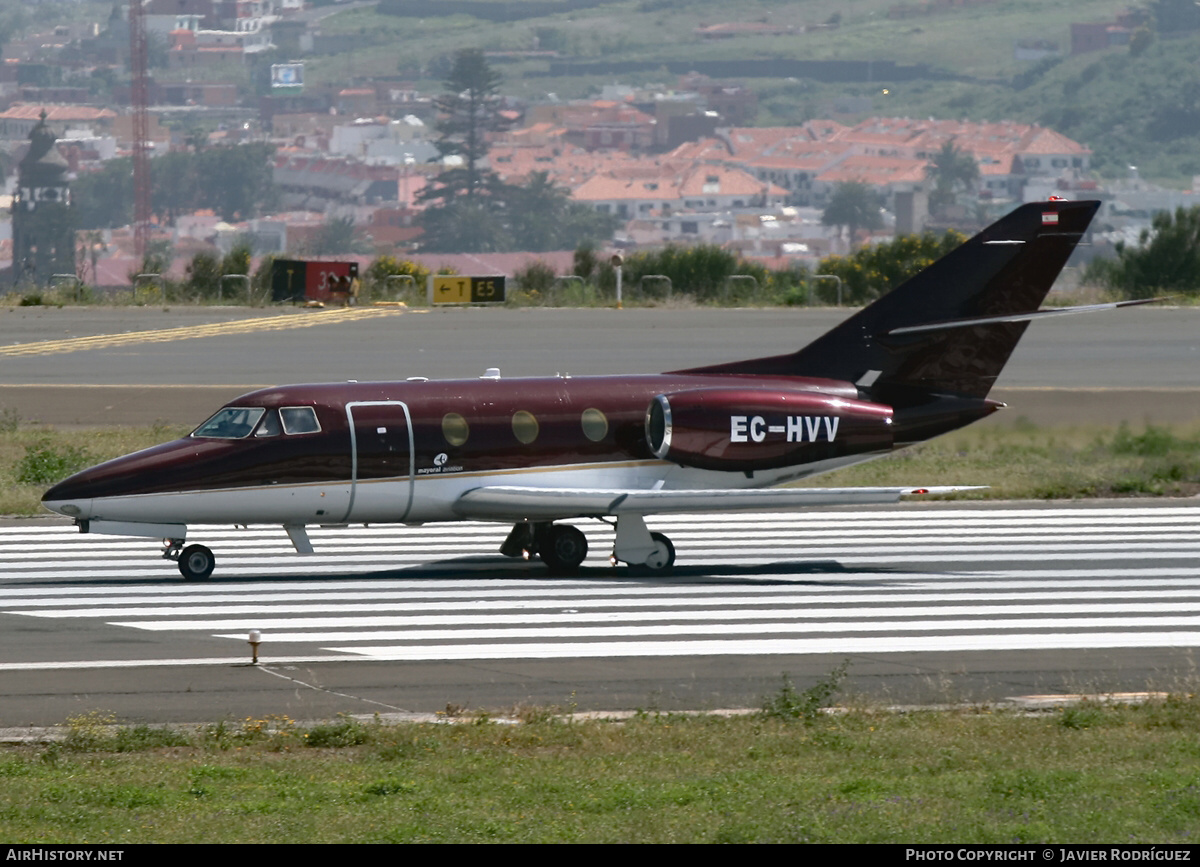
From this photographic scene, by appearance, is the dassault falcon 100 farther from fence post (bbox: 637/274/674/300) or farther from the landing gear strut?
fence post (bbox: 637/274/674/300)

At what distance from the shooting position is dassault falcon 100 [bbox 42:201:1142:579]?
20609 mm

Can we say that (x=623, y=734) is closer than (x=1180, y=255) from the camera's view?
Yes

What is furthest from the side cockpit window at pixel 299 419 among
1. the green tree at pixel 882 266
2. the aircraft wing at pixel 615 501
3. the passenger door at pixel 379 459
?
the green tree at pixel 882 266

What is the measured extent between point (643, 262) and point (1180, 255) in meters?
19.7

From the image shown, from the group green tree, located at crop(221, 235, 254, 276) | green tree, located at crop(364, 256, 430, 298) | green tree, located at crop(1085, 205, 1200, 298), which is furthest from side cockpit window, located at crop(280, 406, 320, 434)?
green tree, located at crop(1085, 205, 1200, 298)

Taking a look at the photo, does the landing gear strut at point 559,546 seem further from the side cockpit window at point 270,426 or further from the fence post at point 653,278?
the fence post at point 653,278

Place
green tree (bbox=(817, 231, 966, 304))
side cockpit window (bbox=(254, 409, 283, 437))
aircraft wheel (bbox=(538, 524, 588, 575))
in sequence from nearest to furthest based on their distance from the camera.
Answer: side cockpit window (bbox=(254, 409, 283, 437)), aircraft wheel (bbox=(538, 524, 588, 575)), green tree (bbox=(817, 231, 966, 304))

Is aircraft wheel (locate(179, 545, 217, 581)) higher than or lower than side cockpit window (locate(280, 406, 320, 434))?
lower

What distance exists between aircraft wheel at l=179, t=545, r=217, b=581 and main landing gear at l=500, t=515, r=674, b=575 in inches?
163

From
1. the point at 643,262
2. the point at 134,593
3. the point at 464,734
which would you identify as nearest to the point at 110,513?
the point at 134,593

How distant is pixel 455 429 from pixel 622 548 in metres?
2.60

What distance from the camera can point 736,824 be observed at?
9.70 meters

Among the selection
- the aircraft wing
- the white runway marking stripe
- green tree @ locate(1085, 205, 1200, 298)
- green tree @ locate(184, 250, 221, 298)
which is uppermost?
green tree @ locate(1085, 205, 1200, 298)

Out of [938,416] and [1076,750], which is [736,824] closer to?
[1076,750]
